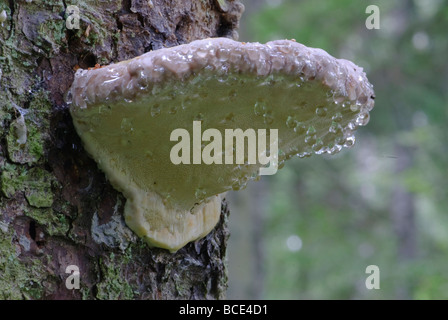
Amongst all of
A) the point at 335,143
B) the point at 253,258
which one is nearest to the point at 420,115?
the point at 253,258

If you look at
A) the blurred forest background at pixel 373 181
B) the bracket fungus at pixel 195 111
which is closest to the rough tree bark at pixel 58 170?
the bracket fungus at pixel 195 111

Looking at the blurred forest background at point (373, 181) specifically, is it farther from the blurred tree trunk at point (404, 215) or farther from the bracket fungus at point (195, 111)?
the bracket fungus at point (195, 111)

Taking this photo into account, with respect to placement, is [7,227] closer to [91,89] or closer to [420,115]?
[91,89]

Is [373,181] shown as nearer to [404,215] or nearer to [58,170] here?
[404,215]

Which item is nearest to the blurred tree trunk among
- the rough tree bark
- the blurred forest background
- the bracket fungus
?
the blurred forest background

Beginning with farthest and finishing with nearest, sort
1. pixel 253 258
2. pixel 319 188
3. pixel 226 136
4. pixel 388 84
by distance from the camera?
1. pixel 319 188
2. pixel 388 84
3. pixel 253 258
4. pixel 226 136

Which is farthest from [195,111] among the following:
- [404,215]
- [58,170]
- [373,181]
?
[373,181]
